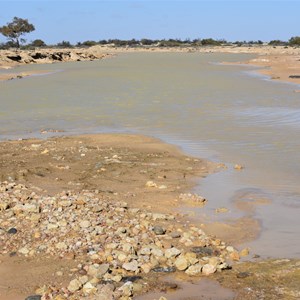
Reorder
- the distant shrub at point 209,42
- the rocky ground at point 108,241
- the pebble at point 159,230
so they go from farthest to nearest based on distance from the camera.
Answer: the distant shrub at point 209,42, the pebble at point 159,230, the rocky ground at point 108,241

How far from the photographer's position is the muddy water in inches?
270

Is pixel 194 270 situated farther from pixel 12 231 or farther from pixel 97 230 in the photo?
pixel 12 231

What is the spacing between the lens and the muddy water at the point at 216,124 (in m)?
6.85

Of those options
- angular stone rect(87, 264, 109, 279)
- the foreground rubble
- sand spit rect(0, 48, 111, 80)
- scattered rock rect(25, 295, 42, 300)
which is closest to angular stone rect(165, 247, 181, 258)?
the foreground rubble

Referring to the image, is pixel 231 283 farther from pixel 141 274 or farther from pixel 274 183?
pixel 274 183

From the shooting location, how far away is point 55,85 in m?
26.3

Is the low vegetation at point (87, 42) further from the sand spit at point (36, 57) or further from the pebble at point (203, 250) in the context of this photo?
the pebble at point (203, 250)

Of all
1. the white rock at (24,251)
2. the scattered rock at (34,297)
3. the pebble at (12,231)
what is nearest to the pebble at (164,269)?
the scattered rock at (34,297)

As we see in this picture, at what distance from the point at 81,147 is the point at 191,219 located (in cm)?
450

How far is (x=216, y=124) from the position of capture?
13.5 meters

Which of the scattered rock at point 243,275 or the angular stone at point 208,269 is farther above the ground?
the angular stone at point 208,269

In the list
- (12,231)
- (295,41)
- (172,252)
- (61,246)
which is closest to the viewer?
(172,252)

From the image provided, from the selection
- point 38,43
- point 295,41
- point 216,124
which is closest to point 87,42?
point 38,43

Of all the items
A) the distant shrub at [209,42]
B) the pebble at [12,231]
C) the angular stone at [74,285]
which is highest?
the pebble at [12,231]
